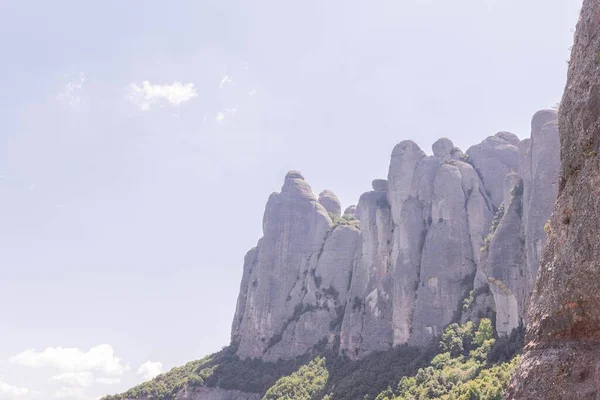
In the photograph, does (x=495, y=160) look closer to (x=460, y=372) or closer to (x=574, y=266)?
(x=460, y=372)

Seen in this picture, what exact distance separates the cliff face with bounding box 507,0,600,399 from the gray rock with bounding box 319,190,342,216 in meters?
88.1

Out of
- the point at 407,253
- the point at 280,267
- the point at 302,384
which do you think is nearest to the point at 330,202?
the point at 280,267

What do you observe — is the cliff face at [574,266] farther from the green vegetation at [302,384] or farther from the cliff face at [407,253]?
the green vegetation at [302,384]

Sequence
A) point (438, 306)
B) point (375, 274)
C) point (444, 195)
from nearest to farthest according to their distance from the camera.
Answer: point (438, 306)
point (444, 195)
point (375, 274)

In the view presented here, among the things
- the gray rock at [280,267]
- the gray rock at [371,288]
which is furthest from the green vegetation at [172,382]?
the gray rock at [371,288]

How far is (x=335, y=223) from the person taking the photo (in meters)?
89.3

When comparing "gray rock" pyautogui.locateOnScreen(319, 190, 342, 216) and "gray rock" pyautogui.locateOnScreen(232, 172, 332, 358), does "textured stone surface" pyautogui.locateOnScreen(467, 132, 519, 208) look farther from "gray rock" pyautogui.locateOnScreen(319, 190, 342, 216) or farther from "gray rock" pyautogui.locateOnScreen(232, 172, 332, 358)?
"gray rock" pyautogui.locateOnScreen(319, 190, 342, 216)

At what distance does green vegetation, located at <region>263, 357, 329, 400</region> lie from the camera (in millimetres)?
61469

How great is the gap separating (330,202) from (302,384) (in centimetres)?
4613

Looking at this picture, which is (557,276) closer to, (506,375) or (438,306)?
(506,375)

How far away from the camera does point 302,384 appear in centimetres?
6341

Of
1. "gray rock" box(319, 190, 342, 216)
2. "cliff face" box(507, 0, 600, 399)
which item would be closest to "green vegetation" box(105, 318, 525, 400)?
"cliff face" box(507, 0, 600, 399)

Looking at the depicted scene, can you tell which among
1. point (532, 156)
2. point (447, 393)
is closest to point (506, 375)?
point (447, 393)

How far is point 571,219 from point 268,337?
72722 millimetres
